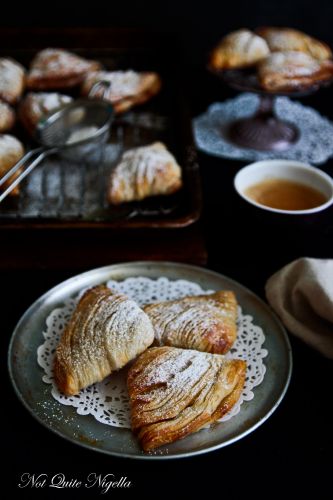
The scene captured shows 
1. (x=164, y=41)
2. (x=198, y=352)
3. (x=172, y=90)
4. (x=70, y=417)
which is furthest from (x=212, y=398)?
(x=164, y=41)

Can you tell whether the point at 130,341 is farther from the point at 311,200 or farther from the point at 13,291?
the point at 311,200

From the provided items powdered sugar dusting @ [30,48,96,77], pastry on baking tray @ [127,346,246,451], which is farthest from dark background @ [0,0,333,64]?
pastry on baking tray @ [127,346,246,451]

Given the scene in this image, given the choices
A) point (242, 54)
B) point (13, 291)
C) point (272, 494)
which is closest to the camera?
point (272, 494)

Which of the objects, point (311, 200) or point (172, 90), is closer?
point (311, 200)

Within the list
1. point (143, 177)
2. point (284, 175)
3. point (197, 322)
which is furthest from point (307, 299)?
Result: point (143, 177)

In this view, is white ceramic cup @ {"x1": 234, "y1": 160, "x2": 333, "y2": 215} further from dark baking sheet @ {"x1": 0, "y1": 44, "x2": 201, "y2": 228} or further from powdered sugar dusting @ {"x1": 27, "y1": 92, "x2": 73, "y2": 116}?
powdered sugar dusting @ {"x1": 27, "y1": 92, "x2": 73, "y2": 116}

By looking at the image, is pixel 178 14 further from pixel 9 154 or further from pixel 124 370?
pixel 124 370
